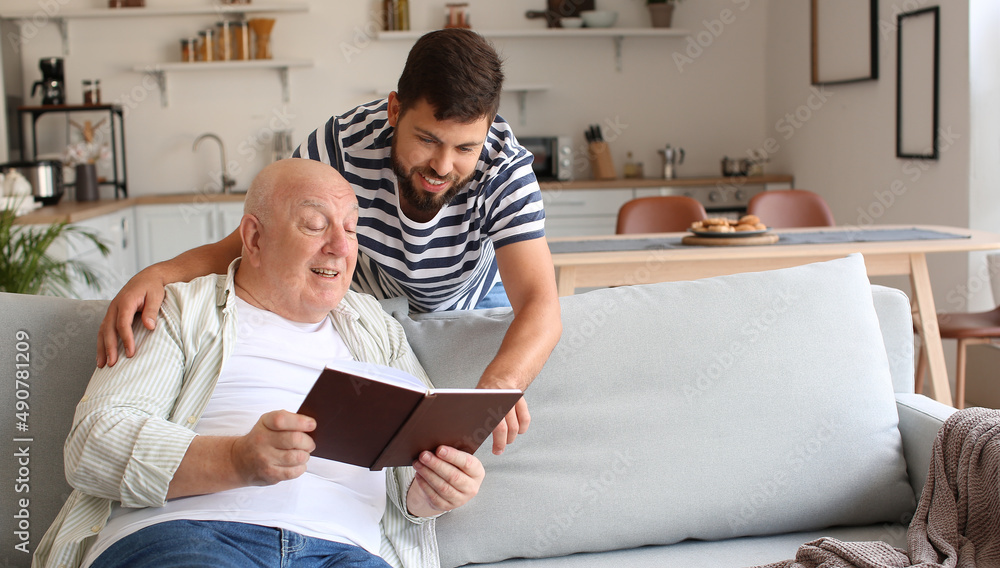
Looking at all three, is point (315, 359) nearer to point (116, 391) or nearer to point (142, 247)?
point (116, 391)

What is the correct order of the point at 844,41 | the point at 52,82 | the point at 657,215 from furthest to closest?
the point at 52,82, the point at 844,41, the point at 657,215

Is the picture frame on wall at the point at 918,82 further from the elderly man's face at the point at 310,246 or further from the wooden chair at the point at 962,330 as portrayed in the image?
the elderly man's face at the point at 310,246

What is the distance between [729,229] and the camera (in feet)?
9.95

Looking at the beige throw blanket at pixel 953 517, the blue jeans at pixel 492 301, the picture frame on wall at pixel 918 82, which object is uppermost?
the picture frame on wall at pixel 918 82

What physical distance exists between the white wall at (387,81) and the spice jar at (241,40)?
0.18 m

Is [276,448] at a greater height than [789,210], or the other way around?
[789,210]

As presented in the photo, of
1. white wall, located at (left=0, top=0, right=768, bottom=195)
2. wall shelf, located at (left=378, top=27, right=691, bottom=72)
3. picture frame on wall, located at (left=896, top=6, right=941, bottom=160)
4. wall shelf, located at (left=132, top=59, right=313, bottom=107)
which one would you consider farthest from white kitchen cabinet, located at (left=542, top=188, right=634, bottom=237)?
wall shelf, located at (left=132, top=59, right=313, bottom=107)

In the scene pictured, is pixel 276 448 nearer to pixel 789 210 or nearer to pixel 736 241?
pixel 736 241

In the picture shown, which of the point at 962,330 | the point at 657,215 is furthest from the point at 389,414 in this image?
the point at 657,215

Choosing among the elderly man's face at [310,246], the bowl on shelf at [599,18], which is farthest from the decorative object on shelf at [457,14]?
the elderly man's face at [310,246]

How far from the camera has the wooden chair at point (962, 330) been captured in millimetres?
2914

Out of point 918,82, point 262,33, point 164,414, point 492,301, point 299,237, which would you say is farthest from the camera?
point 262,33

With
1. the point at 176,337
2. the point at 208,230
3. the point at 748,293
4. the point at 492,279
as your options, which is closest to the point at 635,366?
the point at 748,293

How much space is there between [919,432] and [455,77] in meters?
1.10
